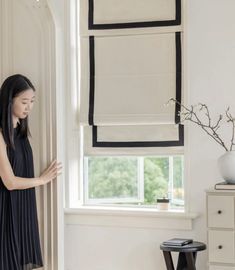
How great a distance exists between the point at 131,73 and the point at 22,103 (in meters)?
1.06

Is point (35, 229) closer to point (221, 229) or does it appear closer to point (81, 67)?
point (221, 229)

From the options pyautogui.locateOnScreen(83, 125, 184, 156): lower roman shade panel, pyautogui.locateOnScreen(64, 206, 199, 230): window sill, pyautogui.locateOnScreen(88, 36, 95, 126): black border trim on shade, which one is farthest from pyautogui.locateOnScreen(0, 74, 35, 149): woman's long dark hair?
pyautogui.locateOnScreen(64, 206, 199, 230): window sill

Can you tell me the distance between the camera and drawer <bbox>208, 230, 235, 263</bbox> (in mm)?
3009

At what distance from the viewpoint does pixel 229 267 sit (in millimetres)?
3029

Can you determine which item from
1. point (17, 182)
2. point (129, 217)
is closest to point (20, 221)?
point (17, 182)

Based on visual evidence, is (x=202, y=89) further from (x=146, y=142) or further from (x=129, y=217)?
(x=129, y=217)

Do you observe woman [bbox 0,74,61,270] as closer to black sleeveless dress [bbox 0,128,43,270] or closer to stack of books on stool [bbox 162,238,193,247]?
black sleeveless dress [bbox 0,128,43,270]

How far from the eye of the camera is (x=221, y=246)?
303cm

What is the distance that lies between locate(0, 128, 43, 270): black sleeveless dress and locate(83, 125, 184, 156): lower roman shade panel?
0.88 m

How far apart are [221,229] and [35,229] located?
1.10 metres

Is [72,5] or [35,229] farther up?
[72,5]

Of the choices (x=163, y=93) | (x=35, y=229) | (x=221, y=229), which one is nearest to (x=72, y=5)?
(x=163, y=93)

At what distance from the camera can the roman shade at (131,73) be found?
12.0ft

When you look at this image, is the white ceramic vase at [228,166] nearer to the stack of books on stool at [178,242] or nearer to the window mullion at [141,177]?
the stack of books on stool at [178,242]
